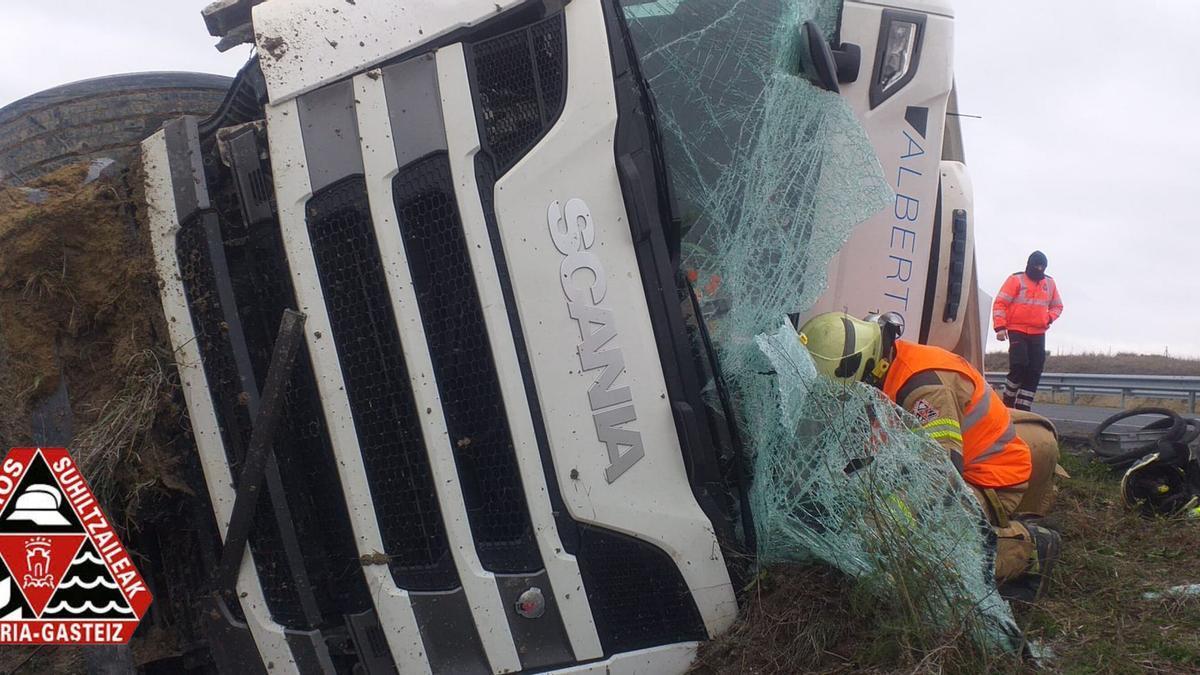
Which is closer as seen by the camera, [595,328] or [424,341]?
[424,341]

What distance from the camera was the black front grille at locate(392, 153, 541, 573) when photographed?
8.07 feet

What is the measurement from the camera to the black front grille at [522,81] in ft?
8.37

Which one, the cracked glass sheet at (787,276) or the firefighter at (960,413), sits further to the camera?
the firefighter at (960,413)

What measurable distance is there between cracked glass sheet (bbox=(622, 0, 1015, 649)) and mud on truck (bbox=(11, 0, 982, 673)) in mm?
304

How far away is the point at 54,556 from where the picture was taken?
94.3 inches

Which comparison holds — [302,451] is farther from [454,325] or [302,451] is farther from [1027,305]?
[1027,305]

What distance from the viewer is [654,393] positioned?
2.61 meters

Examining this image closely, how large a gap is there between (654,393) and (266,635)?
1.13 metres

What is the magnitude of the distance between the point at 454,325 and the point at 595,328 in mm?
351

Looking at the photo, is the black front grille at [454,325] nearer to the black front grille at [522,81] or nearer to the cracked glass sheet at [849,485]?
the black front grille at [522,81]

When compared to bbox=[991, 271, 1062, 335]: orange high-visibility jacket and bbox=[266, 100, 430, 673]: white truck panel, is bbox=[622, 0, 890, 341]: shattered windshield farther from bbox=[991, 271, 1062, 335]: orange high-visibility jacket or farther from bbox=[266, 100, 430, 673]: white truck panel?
bbox=[991, 271, 1062, 335]: orange high-visibility jacket

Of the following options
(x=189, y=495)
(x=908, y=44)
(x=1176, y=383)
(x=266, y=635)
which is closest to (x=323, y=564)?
(x=266, y=635)

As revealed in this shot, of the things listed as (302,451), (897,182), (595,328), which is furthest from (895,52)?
(302,451)

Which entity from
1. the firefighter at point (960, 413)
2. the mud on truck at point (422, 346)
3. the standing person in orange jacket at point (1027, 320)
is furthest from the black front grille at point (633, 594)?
the standing person in orange jacket at point (1027, 320)
